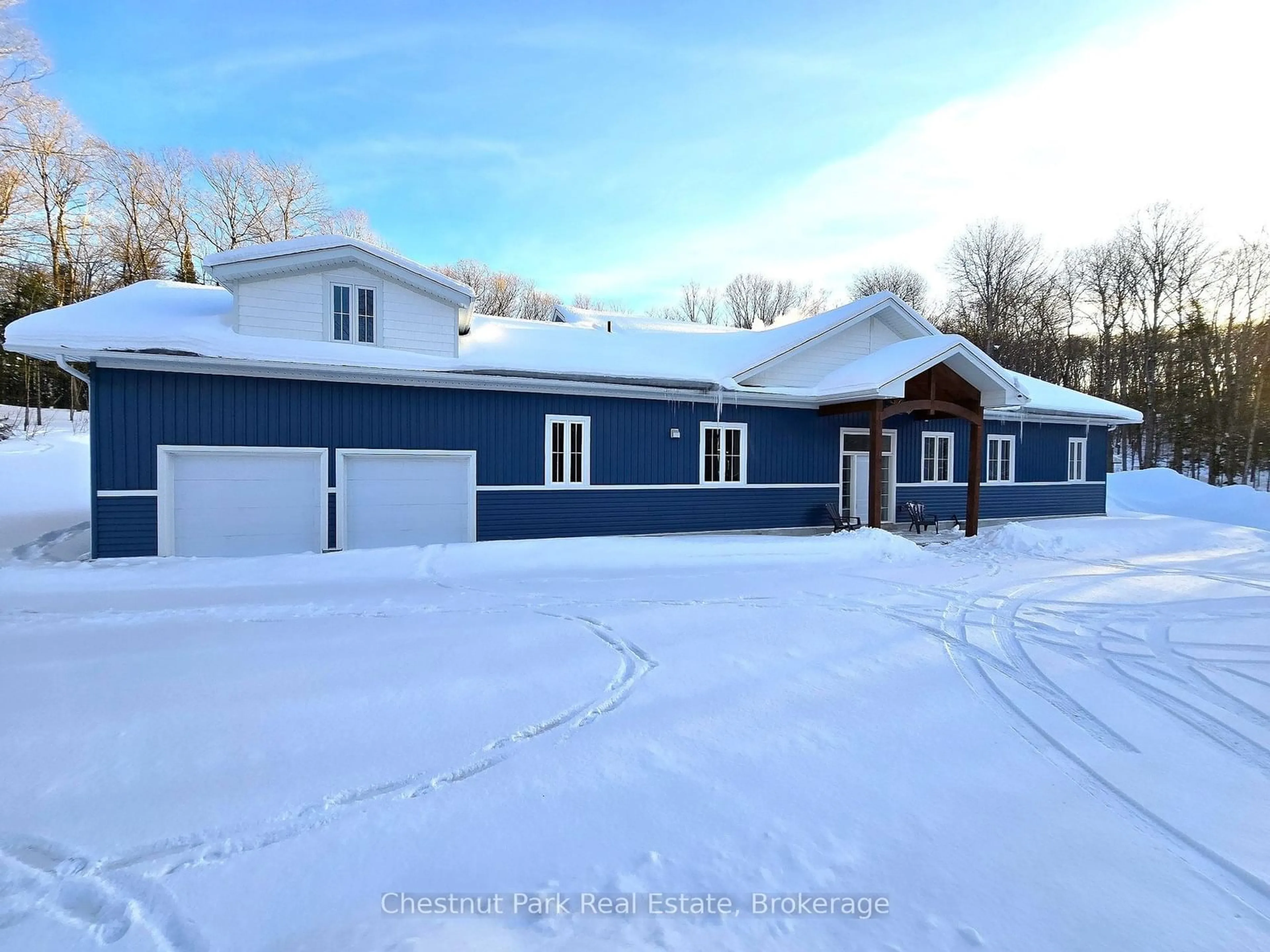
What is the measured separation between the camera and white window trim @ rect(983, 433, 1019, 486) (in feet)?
54.9

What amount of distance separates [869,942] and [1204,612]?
7562 mm

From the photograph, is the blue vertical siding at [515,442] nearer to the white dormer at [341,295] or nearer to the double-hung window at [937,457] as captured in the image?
the double-hung window at [937,457]

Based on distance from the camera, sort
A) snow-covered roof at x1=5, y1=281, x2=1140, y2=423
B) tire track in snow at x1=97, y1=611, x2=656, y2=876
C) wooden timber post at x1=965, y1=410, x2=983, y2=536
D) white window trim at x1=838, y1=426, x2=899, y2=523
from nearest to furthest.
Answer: tire track in snow at x1=97, y1=611, x2=656, y2=876, snow-covered roof at x1=5, y1=281, x2=1140, y2=423, wooden timber post at x1=965, y1=410, x2=983, y2=536, white window trim at x1=838, y1=426, x2=899, y2=523

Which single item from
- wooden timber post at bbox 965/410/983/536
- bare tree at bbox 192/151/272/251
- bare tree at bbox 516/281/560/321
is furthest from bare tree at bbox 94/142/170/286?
wooden timber post at bbox 965/410/983/536

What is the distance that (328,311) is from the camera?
34.6 feet

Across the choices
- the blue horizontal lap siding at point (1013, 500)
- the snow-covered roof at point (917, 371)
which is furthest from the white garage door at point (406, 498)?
the blue horizontal lap siding at point (1013, 500)

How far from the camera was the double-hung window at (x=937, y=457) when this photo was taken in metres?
15.8

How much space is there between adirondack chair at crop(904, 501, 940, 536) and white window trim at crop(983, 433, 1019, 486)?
263 centimetres

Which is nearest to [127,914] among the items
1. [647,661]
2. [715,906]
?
[715,906]

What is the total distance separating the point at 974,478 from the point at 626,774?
13.7m

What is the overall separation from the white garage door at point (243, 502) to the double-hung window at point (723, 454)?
23.5 ft

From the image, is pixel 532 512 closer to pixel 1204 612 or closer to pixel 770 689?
pixel 770 689

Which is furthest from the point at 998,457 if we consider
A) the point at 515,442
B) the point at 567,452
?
the point at 515,442

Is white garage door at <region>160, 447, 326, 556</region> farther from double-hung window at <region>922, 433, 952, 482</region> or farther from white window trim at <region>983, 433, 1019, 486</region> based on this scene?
white window trim at <region>983, 433, 1019, 486</region>
